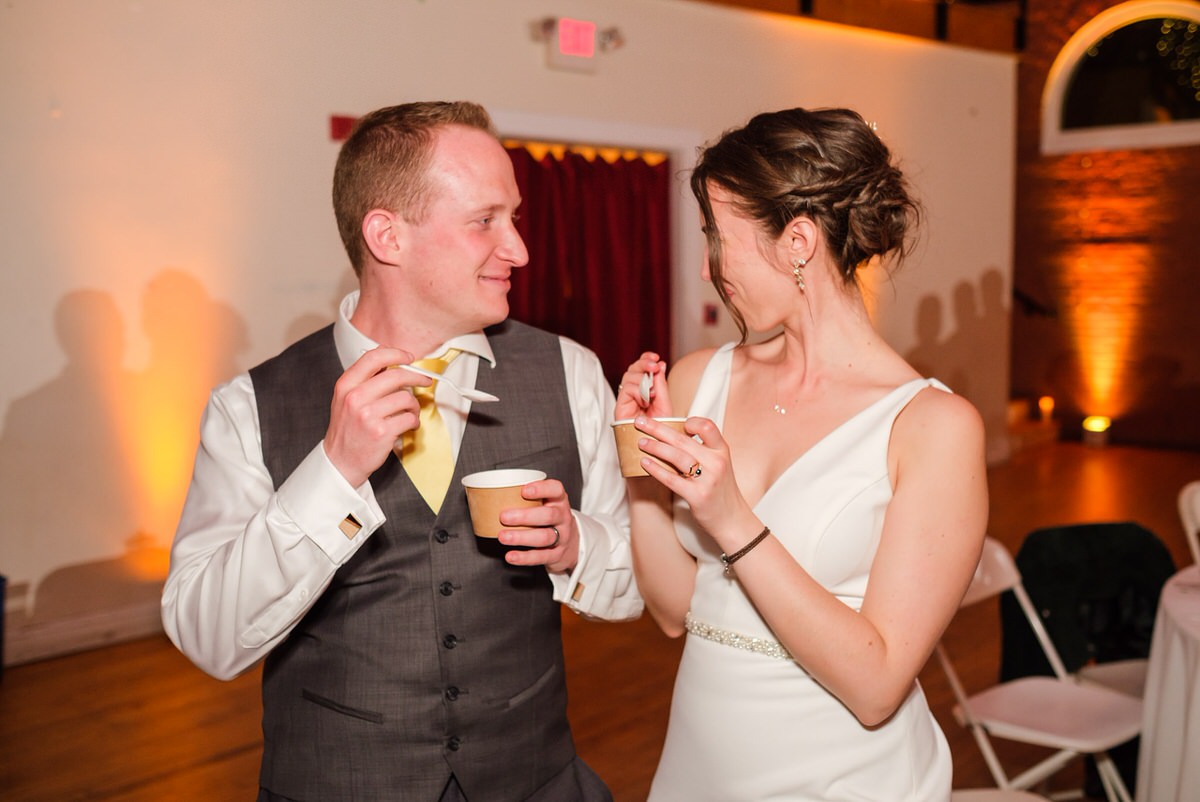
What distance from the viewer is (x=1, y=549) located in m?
4.52

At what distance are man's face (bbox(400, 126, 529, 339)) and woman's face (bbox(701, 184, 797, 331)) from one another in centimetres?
35

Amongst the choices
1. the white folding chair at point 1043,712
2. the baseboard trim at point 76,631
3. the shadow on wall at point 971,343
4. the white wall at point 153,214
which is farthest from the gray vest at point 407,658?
the shadow on wall at point 971,343

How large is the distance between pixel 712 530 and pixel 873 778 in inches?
20.4

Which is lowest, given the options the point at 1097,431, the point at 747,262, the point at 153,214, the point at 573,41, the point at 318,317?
the point at 1097,431

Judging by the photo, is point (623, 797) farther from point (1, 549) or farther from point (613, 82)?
point (613, 82)

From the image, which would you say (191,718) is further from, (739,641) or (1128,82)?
(1128,82)

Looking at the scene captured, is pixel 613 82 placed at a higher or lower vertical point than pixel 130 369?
higher

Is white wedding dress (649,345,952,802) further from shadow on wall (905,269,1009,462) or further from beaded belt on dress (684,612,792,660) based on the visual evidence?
shadow on wall (905,269,1009,462)

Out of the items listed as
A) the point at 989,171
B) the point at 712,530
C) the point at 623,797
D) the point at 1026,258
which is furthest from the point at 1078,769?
the point at 1026,258

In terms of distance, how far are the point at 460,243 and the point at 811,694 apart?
0.96 metres

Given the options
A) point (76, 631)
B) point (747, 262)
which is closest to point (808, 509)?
point (747, 262)

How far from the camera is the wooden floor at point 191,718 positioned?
347 centimetres

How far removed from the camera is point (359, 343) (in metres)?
1.84

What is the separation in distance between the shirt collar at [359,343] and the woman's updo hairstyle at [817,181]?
18.5 inches
